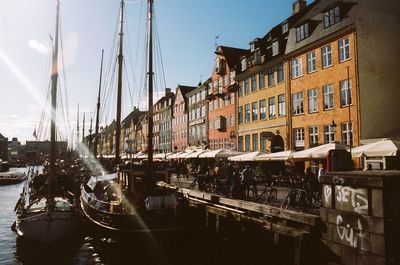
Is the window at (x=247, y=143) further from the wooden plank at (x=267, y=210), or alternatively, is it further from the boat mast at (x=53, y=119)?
the boat mast at (x=53, y=119)

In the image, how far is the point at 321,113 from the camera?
3178 cm

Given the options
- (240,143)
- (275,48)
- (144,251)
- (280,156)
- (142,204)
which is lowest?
(144,251)

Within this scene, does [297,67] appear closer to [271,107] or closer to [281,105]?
[281,105]

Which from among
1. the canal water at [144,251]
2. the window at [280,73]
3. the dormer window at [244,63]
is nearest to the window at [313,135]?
the window at [280,73]

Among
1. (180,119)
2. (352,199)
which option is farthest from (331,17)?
(180,119)

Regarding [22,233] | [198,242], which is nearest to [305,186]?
[198,242]

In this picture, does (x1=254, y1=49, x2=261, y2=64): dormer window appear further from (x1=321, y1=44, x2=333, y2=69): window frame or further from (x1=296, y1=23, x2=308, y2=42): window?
(x1=321, y1=44, x2=333, y2=69): window frame

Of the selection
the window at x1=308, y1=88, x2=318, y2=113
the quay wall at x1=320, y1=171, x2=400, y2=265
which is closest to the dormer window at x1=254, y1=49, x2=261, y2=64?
the window at x1=308, y1=88, x2=318, y2=113

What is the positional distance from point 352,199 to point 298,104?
1047 inches

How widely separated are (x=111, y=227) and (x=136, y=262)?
2.68 metres

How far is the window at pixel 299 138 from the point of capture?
34.2m

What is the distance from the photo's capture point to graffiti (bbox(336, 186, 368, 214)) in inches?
351

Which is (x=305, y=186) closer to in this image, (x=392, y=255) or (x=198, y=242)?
(x=198, y=242)

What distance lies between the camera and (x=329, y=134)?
1220 inches
